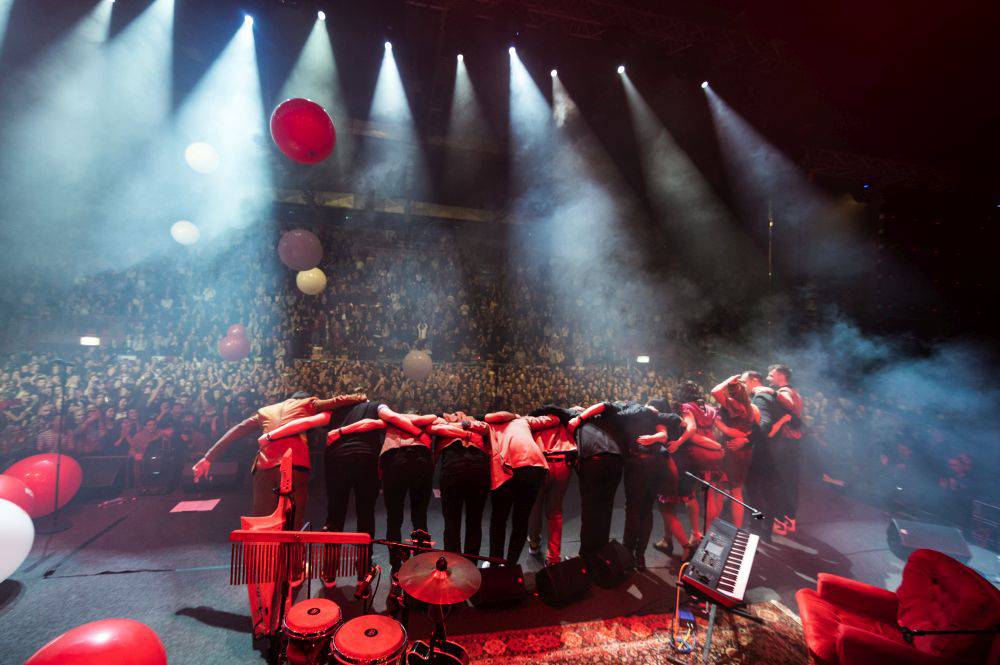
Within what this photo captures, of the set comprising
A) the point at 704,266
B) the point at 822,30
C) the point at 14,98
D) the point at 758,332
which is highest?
the point at 822,30

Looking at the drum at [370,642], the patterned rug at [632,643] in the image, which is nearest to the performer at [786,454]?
the patterned rug at [632,643]

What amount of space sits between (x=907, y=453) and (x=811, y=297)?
2952 mm

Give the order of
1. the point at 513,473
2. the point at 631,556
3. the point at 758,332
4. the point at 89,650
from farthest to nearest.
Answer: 1. the point at 758,332
2. the point at 631,556
3. the point at 513,473
4. the point at 89,650

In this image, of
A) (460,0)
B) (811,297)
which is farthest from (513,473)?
(811,297)

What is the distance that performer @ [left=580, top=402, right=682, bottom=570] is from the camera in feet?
11.7

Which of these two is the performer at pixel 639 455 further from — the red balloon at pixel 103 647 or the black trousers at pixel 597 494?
the red balloon at pixel 103 647

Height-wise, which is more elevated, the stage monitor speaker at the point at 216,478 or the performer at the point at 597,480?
the performer at the point at 597,480

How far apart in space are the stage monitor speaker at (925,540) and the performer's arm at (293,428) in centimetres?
622


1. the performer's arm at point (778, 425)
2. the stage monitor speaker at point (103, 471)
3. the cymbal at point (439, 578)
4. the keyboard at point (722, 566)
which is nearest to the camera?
the cymbal at point (439, 578)

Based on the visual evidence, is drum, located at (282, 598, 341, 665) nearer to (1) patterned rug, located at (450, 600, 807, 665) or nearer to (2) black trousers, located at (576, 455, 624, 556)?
(1) patterned rug, located at (450, 600, 807, 665)

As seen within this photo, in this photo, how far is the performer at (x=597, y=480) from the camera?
3330 millimetres

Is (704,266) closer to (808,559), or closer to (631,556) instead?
(808,559)

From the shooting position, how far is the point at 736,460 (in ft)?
13.8

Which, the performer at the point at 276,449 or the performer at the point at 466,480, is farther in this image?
the performer at the point at 466,480
